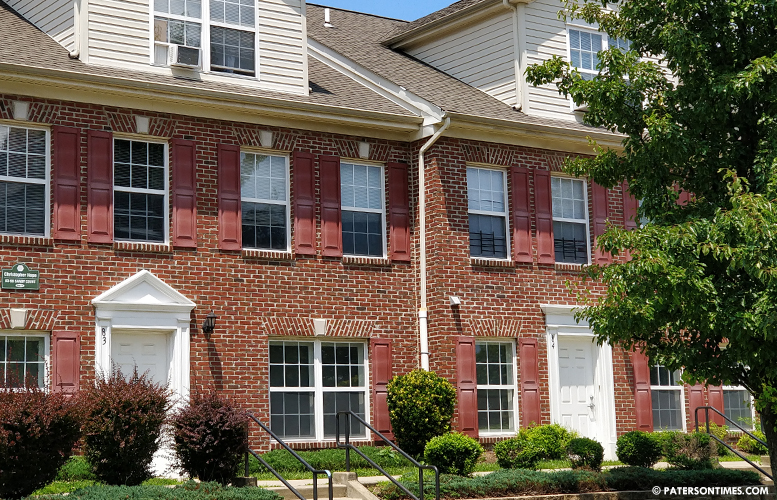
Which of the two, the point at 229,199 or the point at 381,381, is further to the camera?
the point at 381,381

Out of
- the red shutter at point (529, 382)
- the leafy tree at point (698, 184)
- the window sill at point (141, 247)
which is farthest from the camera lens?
the red shutter at point (529, 382)

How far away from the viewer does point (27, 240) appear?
597 inches

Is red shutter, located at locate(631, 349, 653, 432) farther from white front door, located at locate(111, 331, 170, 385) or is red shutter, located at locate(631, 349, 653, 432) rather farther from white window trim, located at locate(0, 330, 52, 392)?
white window trim, located at locate(0, 330, 52, 392)

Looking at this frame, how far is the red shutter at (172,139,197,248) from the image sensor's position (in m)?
16.3

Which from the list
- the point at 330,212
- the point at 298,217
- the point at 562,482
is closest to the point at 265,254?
the point at 298,217

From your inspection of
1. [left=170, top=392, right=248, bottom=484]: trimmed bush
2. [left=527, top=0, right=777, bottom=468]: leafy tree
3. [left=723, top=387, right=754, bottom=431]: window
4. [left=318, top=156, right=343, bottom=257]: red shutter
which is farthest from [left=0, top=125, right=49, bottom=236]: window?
[left=723, top=387, right=754, bottom=431]: window

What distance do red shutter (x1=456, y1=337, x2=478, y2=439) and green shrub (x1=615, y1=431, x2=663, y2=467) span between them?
251 centimetres

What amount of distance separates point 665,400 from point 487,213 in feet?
17.7

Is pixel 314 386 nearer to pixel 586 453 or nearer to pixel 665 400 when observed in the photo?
pixel 586 453

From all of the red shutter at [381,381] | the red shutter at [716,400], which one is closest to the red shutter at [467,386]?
the red shutter at [381,381]

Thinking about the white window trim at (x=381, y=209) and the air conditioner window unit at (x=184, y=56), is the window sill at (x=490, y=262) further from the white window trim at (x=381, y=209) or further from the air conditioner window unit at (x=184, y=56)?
the air conditioner window unit at (x=184, y=56)

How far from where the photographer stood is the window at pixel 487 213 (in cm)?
1892

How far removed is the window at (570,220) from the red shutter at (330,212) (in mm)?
4431

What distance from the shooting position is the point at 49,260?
50.2 feet
